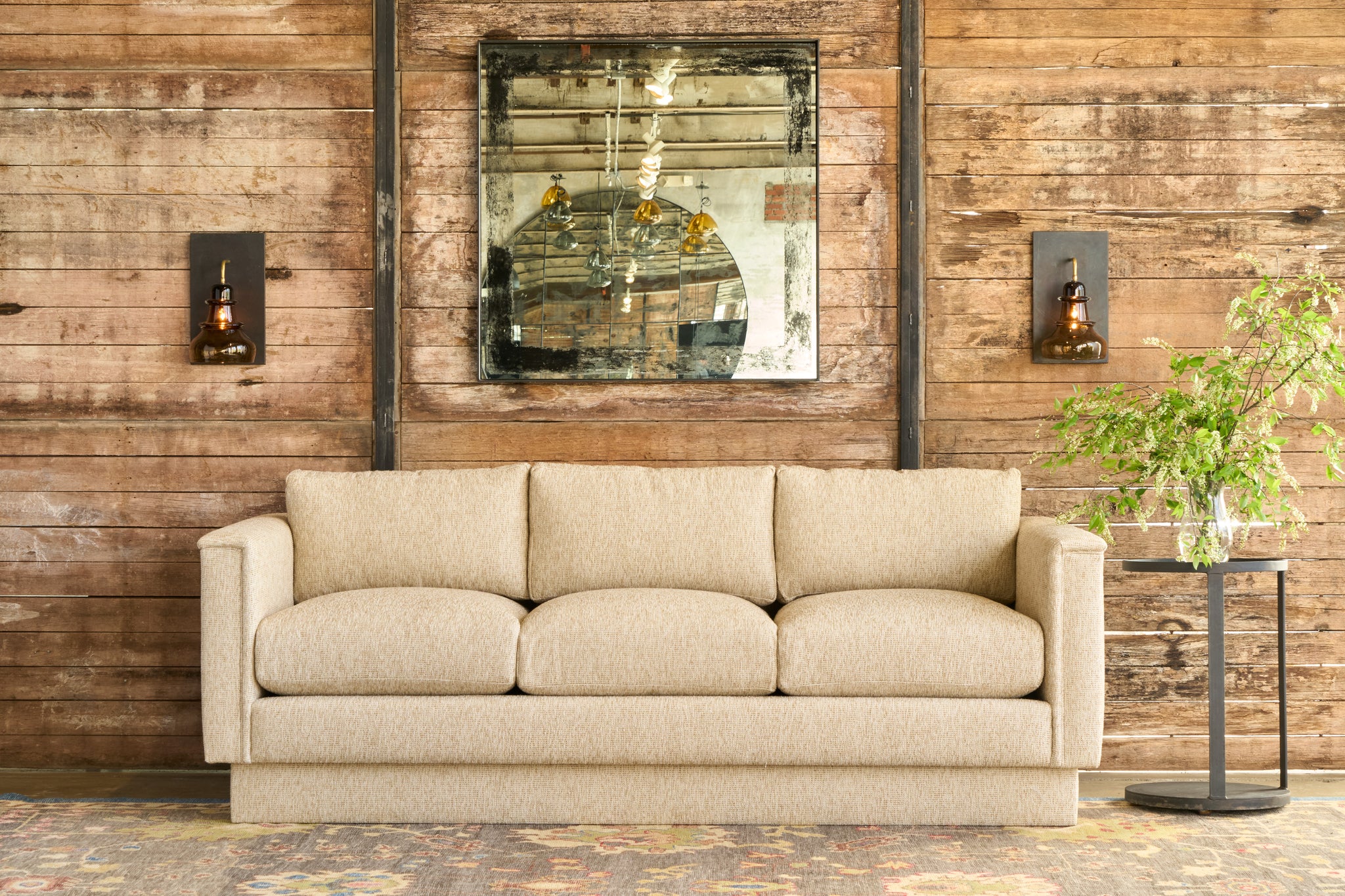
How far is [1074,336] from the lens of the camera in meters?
3.45

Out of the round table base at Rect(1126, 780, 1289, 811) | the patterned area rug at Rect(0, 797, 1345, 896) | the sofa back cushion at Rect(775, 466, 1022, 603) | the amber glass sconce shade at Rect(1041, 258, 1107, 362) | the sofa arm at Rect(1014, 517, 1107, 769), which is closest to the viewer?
the patterned area rug at Rect(0, 797, 1345, 896)

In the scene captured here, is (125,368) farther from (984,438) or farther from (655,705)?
(984,438)

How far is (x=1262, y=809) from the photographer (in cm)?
292

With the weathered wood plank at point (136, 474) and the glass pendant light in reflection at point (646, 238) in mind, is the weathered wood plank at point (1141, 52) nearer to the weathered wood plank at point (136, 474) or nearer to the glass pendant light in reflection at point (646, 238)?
the glass pendant light in reflection at point (646, 238)

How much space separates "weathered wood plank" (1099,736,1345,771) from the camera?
138 inches

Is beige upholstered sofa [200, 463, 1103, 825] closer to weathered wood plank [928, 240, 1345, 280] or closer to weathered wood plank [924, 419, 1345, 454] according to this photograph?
weathered wood plank [924, 419, 1345, 454]

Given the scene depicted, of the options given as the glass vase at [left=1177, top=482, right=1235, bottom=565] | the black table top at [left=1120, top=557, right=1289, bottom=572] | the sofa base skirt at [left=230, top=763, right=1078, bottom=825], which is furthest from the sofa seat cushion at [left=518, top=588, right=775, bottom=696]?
the glass vase at [left=1177, top=482, right=1235, bottom=565]

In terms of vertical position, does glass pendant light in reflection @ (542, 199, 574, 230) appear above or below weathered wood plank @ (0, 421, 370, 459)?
above

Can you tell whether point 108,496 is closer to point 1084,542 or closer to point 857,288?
point 857,288

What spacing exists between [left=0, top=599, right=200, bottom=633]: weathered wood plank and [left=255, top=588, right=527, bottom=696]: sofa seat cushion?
960 millimetres

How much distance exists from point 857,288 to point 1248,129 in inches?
52.3

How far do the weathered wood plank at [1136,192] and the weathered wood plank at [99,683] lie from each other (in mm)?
2840

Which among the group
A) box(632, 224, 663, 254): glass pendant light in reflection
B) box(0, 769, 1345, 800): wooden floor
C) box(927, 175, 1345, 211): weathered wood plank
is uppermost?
box(927, 175, 1345, 211): weathered wood plank

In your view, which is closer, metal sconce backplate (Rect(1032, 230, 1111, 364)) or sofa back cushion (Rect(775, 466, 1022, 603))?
sofa back cushion (Rect(775, 466, 1022, 603))
